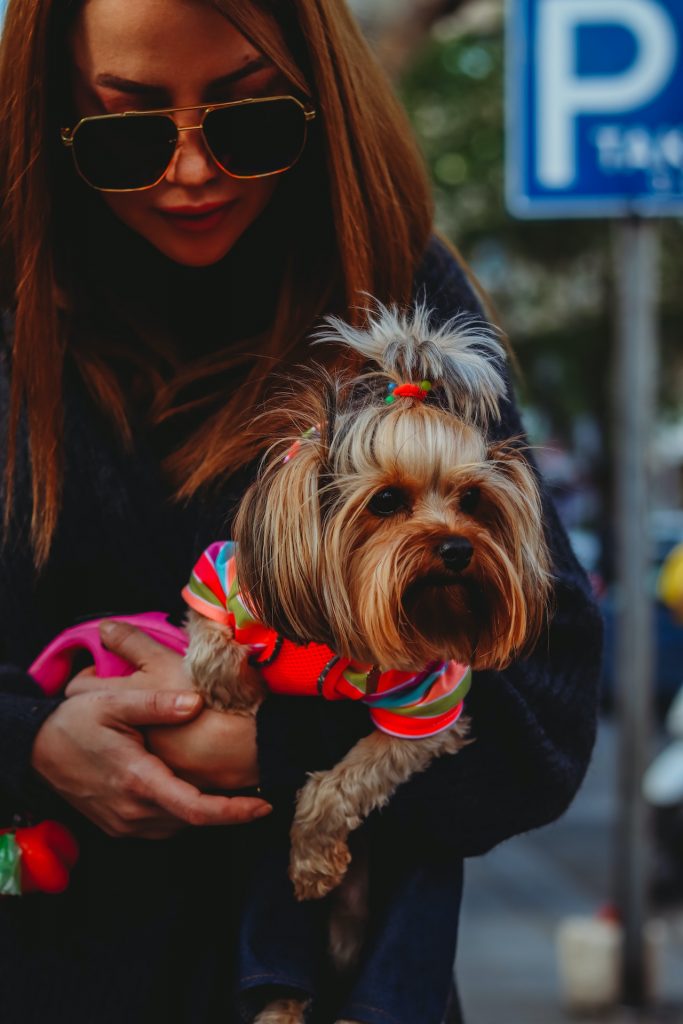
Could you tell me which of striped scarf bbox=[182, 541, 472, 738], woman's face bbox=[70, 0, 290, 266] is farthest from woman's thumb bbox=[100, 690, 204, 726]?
woman's face bbox=[70, 0, 290, 266]

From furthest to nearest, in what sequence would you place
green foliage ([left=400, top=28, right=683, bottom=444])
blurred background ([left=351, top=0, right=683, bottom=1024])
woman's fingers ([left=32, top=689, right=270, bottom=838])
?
1. green foliage ([left=400, top=28, right=683, bottom=444])
2. blurred background ([left=351, top=0, right=683, bottom=1024])
3. woman's fingers ([left=32, top=689, right=270, bottom=838])

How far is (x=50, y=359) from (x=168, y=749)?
56 centimetres

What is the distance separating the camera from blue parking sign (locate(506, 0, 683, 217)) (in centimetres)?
438

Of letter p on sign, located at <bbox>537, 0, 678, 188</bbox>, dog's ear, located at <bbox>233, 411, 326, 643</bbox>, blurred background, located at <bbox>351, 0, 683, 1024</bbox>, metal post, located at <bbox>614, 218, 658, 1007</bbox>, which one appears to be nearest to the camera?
dog's ear, located at <bbox>233, 411, 326, 643</bbox>

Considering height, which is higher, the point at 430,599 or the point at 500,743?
the point at 430,599

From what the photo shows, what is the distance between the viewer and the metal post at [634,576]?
498cm

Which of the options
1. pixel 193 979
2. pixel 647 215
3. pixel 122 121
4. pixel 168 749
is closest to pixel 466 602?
pixel 168 749

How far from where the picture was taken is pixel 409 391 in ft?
5.24

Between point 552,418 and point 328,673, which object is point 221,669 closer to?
point 328,673

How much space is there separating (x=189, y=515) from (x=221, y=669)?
23 centimetres

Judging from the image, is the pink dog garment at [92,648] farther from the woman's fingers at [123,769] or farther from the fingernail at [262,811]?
the fingernail at [262,811]

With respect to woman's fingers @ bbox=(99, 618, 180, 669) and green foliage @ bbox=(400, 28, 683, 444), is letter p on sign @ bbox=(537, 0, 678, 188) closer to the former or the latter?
woman's fingers @ bbox=(99, 618, 180, 669)

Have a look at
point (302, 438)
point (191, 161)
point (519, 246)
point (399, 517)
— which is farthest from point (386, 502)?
point (519, 246)

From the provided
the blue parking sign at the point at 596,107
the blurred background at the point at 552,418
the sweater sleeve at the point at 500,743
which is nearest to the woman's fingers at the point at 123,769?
the sweater sleeve at the point at 500,743
